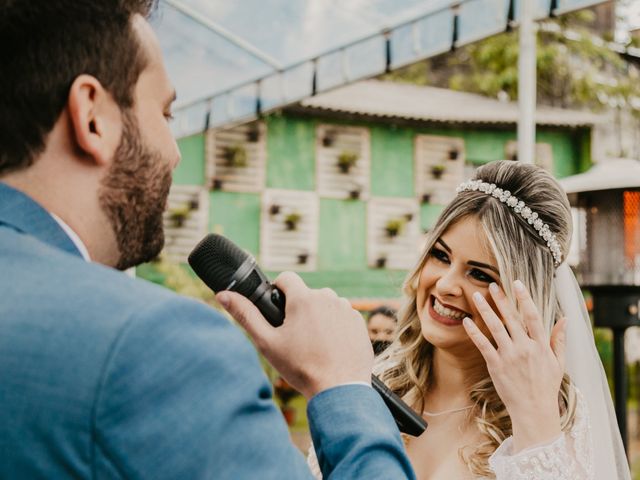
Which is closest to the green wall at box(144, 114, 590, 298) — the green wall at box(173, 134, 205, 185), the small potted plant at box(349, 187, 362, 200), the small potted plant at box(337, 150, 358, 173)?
the green wall at box(173, 134, 205, 185)

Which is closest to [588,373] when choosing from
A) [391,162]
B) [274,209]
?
[274,209]

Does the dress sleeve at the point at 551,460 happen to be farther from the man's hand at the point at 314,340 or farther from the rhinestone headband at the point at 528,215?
the man's hand at the point at 314,340

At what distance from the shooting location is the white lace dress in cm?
188

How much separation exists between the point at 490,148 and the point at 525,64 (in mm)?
7457

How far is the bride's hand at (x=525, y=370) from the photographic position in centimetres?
184

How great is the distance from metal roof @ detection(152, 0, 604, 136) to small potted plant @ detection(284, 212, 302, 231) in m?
4.24

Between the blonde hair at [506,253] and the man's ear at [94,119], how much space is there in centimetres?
151

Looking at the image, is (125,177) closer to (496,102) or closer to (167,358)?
(167,358)

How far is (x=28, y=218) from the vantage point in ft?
2.88

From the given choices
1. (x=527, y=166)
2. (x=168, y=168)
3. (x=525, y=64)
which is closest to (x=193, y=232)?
(x=525, y=64)

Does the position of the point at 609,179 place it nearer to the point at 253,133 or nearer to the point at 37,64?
the point at 37,64

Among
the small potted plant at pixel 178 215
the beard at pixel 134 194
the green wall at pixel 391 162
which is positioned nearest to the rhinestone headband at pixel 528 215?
the beard at pixel 134 194

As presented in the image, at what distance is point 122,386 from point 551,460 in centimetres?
148

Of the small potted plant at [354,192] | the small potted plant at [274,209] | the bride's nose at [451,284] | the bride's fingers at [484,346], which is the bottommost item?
the bride's fingers at [484,346]
